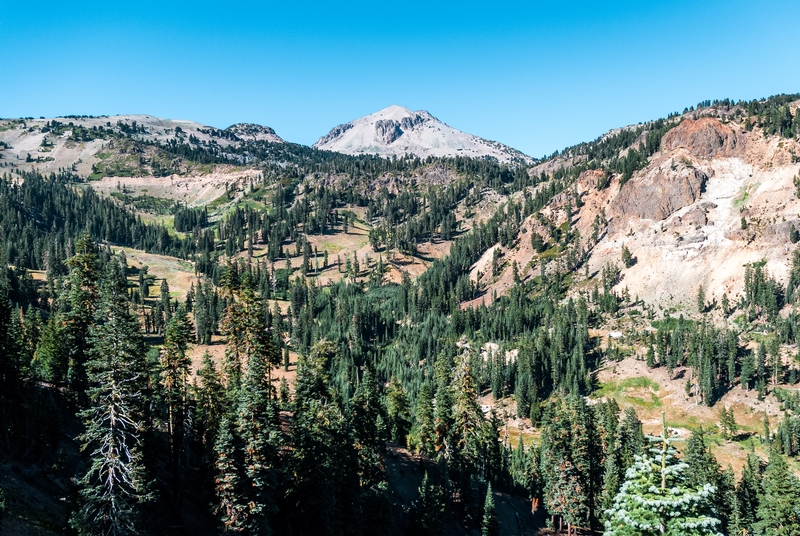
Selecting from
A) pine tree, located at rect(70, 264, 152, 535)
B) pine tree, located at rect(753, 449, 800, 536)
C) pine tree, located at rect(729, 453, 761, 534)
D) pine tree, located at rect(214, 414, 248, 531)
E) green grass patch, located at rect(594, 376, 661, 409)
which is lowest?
green grass patch, located at rect(594, 376, 661, 409)

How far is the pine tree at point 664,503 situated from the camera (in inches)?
775

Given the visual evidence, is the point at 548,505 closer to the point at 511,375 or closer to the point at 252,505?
the point at 252,505

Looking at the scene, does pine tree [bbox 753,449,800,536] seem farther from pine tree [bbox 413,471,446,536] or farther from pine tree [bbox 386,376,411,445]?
pine tree [bbox 386,376,411,445]

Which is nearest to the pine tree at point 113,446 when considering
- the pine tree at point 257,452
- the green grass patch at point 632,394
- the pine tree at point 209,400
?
the pine tree at point 257,452

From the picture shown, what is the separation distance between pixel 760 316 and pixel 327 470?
176 m

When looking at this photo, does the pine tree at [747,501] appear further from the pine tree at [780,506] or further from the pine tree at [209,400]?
the pine tree at [209,400]

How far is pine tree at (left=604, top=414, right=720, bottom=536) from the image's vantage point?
19688mm

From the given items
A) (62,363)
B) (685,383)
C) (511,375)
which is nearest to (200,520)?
(62,363)

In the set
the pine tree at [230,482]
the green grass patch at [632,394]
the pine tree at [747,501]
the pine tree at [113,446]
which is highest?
the pine tree at [113,446]

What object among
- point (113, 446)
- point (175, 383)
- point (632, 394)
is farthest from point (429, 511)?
point (632, 394)

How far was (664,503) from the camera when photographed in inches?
779

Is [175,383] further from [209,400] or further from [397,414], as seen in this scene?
[397,414]

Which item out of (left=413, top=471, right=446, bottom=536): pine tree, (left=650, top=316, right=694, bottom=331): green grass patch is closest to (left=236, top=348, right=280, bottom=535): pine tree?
(left=413, top=471, right=446, bottom=536): pine tree

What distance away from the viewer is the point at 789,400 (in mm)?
133750
